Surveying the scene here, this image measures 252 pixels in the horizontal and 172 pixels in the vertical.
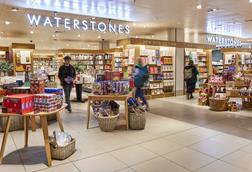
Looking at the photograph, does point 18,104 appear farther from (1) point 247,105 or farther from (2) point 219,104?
(1) point 247,105

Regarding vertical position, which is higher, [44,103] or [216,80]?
[216,80]

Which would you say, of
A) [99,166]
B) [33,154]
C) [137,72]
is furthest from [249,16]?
[33,154]

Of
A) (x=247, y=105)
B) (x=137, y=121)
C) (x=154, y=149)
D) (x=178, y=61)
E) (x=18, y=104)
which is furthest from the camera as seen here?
(x=178, y=61)

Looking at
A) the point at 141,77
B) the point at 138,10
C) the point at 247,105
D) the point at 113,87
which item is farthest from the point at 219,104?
the point at 138,10

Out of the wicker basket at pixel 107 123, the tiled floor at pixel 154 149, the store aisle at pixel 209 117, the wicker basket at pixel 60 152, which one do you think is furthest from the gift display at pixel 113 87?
the store aisle at pixel 209 117

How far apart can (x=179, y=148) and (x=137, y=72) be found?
306cm

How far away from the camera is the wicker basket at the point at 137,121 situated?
188 inches

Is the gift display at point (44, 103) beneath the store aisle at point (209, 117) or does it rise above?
above

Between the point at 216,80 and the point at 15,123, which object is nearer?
the point at 15,123

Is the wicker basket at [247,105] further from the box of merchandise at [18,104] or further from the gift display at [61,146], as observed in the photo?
the box of merchandise at [18,104]

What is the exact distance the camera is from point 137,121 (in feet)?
15.8

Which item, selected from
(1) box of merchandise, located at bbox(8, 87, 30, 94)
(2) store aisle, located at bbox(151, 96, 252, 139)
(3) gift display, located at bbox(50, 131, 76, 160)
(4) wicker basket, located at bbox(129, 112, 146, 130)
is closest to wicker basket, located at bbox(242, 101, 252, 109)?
(2) store aisle, located at bbox(151, 96, 252, 139)

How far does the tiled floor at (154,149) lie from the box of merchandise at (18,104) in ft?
2.66

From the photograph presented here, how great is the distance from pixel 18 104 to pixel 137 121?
2506mm
